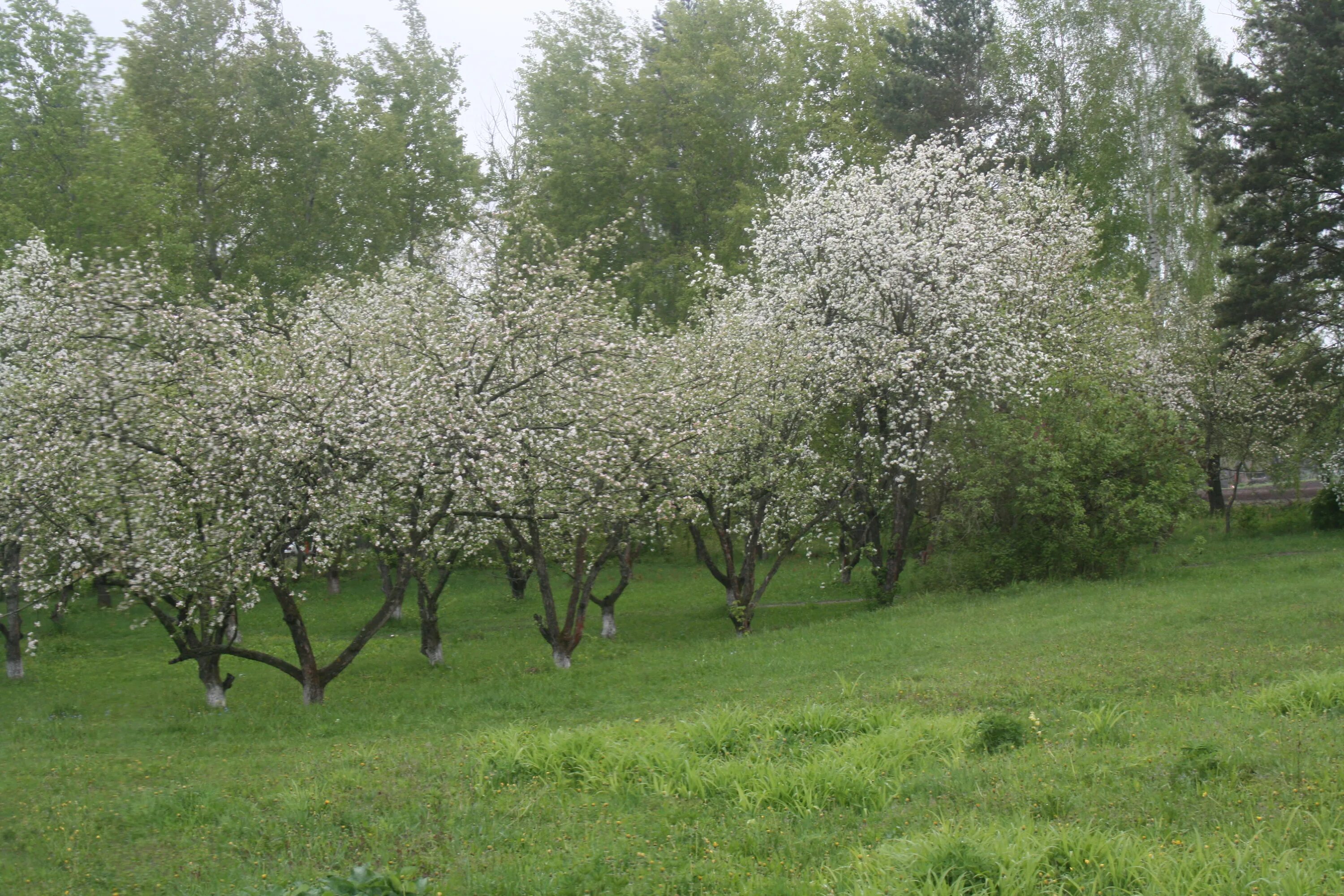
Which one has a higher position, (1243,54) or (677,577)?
(1243,54)

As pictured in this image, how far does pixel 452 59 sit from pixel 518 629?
34.2 meters

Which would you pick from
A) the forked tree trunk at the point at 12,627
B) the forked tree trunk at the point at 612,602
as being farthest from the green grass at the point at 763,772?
the forked tree trunk at the point at 612,602

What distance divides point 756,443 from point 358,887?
17.9 m

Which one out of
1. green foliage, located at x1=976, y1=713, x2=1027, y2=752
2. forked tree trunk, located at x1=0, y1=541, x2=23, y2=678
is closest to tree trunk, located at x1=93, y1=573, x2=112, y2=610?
forked tree trunk, located at x1=0, y1=541, x2=23, y2=678

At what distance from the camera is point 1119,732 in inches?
416

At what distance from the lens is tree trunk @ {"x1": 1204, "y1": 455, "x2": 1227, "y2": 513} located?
40.7 m

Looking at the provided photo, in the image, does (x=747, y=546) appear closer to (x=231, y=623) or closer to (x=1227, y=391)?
(x=231, y=623)

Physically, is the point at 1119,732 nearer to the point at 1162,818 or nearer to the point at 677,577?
the point at 1162,818

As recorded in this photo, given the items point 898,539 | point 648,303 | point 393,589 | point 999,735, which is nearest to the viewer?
point 999,735

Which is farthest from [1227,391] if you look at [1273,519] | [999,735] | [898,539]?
[999,735]

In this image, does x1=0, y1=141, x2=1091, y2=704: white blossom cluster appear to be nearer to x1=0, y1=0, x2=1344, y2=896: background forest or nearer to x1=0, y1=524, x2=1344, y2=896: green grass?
x1=0, y1=0, x2=1344, y2=896: background forest

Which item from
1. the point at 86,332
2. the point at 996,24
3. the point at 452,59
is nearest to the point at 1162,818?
the point at 86,332

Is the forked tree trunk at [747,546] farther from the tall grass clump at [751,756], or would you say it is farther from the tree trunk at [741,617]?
the tall grass clump at [751,756]

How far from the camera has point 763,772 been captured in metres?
9.70
